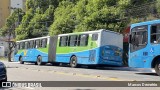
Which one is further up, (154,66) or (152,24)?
(152,24)

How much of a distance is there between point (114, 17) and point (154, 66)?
17762 millimetres

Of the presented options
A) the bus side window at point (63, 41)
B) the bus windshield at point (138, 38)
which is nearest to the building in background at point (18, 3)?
the bus side window at point (63, 41)

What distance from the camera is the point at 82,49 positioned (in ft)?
90.5

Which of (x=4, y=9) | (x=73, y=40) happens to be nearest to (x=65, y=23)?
(x=73, y=40)

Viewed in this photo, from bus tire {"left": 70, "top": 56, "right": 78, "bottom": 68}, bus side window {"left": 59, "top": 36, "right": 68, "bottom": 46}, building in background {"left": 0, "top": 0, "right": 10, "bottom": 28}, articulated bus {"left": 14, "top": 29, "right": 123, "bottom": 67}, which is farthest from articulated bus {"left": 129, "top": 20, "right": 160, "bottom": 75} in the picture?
building in background {"left": 0, "top": 0, "right": 10, "bottom": 28}

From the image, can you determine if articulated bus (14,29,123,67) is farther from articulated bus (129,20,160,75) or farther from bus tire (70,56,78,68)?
articulated bus (129,20,160,75)

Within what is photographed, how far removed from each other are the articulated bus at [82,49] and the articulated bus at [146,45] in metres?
5.63

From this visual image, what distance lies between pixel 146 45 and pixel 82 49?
941 cm

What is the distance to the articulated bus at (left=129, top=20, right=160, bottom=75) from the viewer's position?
18234 mm

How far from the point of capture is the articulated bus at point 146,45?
18.2m

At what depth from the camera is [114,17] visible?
35719mm

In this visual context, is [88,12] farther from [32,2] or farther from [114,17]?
[32,2]

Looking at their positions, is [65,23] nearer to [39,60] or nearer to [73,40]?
[39,60]

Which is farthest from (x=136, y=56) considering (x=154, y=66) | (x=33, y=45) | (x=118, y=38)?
(x=33, y=45)
